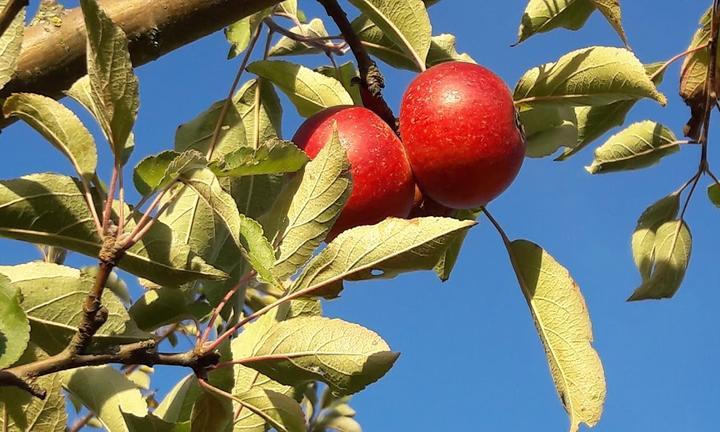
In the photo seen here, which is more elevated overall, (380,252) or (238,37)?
(238,37)

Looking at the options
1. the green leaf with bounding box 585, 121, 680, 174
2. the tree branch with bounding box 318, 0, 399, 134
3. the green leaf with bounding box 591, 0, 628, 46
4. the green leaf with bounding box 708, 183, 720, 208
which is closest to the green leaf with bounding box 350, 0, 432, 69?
the tree branch with bounding box 318, 0, 399, 134

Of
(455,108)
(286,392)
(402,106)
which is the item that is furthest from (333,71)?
(286,392)

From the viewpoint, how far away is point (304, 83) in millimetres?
1432

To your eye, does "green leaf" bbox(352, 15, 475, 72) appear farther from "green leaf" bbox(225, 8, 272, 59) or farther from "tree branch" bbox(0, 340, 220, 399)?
"tree branch" bbox(0, 340, 220, 399)

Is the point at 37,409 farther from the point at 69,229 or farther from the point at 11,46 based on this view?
the point at 11,46

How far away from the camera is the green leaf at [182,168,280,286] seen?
0.89 metres

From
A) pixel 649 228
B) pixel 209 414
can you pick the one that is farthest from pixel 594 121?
pixel 209 414

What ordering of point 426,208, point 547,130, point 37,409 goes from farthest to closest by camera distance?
point 547,130
point 426,208
point 37,409

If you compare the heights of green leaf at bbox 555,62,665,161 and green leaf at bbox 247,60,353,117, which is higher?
green leaf at bbox 247,60,353,117

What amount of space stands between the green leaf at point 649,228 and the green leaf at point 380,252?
3.54 feet

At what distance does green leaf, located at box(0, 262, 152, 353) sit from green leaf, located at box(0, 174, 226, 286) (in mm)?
35

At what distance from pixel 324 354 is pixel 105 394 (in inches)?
14.5

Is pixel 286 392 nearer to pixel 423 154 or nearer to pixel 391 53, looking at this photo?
pixel 423 154

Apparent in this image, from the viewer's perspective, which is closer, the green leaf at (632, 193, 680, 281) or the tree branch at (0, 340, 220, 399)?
the tree branch at (0, 340, 220, 399)
